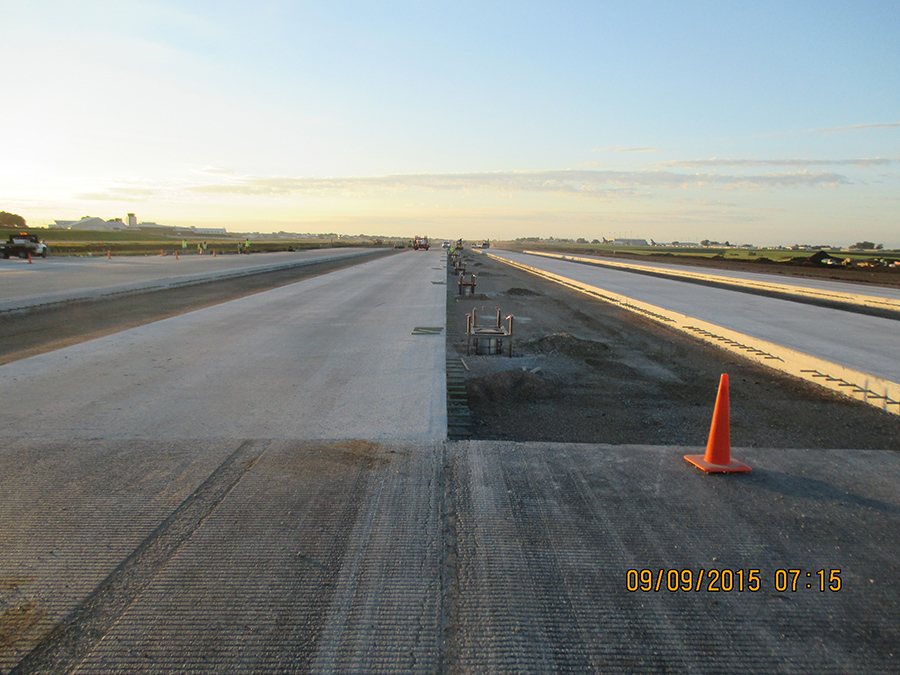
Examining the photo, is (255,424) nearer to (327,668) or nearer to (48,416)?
(48,416)

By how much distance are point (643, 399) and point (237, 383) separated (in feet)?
18.8

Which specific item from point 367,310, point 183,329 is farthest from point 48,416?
point 367,310

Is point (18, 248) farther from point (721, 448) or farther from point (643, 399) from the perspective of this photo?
point (721, 448)

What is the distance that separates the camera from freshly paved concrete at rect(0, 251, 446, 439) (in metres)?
5.40

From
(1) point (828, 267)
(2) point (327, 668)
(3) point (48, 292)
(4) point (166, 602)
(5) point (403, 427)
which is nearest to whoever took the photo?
(2) point (327, 668)

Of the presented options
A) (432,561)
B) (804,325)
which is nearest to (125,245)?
(804,325)

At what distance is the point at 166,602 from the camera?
9.24 ft

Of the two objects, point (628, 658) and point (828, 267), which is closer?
point (628, 658)

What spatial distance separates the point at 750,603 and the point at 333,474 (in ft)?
9.93

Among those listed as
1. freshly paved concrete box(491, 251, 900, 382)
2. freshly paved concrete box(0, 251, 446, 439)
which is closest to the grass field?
freshly paved concrete box(0, 251, 446, 439)

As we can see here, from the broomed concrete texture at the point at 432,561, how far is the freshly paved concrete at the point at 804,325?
5.17 metres

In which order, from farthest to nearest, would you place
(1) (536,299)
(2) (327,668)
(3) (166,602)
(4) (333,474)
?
(1) (536,299), (4) (333,474), (3) (166,602), (2) (327,668)

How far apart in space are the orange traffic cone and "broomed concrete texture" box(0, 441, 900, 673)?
17 centimetres
